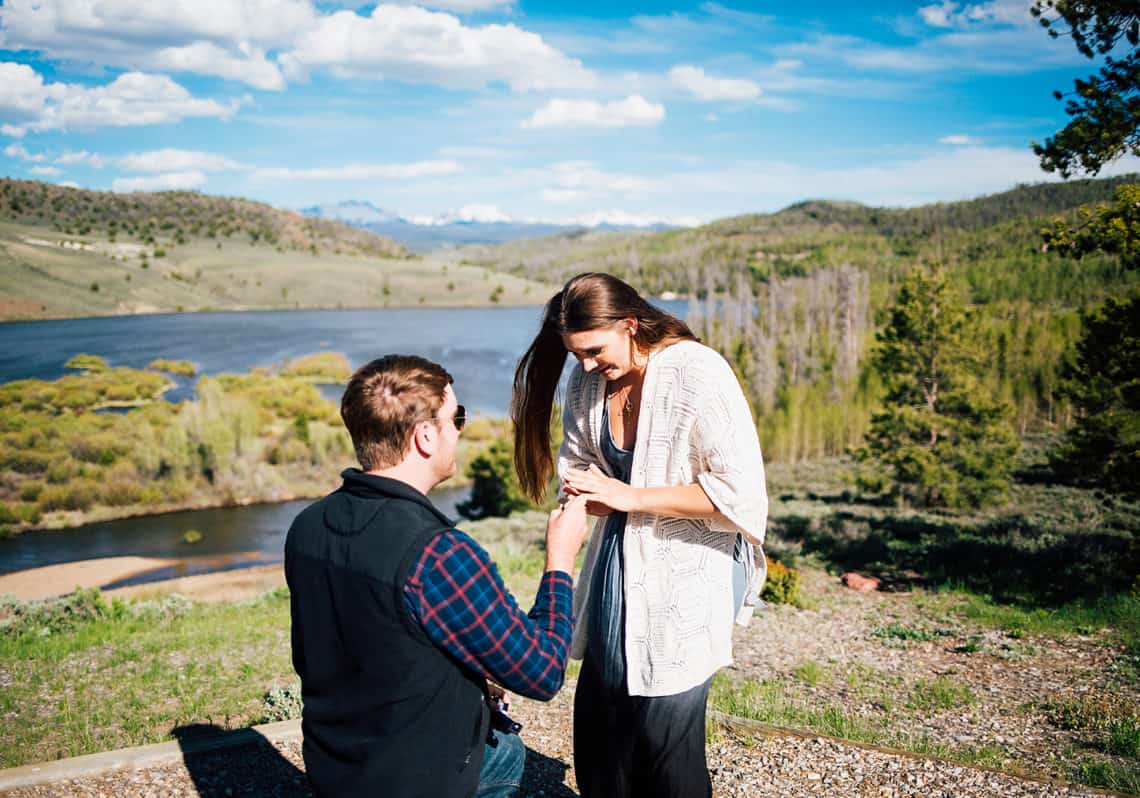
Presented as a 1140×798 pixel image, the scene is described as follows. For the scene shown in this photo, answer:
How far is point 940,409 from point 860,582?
1686 centimetres

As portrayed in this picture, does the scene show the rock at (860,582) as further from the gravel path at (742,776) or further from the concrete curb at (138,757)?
the concrete curb at (138,757)

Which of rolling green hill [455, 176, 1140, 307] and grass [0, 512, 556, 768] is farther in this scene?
rolling green hill [455, 176, 1140, 307]

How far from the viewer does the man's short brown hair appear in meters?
2.05

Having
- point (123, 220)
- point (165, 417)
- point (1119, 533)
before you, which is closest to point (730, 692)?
point (1119, 533)

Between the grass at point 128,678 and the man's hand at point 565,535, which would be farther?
the grass at point 128,678

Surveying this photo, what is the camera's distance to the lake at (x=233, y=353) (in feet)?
102

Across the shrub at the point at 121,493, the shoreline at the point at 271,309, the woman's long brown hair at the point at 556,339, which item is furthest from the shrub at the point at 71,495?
the woman's long brown hair at the point at 556,339

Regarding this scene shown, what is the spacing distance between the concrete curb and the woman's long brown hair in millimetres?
3078

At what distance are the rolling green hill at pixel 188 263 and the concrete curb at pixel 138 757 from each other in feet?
155

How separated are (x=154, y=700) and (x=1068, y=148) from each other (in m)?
11.1

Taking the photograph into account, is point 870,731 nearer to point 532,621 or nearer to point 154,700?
point 532,621

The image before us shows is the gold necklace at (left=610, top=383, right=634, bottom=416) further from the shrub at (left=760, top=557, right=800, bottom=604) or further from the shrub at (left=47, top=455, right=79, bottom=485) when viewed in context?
the shrub at (left=47, top=455, right=79, bottom=485)

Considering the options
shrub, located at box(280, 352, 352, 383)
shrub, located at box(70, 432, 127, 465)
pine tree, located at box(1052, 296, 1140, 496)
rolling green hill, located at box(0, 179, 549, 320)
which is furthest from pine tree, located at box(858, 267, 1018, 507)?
rolling green hill, located at box(0, 179, 549, 320)

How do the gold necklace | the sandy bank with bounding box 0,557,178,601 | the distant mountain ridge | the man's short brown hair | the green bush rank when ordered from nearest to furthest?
the man's short brown hair → the gold necklace → the sandy bank with bounding box 0,557,178,601 → the green bush → the distant mountain ridge
